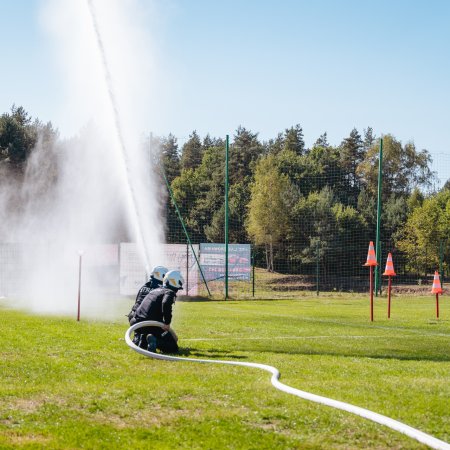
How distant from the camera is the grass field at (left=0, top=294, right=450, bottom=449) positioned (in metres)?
6.03

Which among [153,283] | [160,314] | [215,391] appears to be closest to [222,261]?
→ [153,283]

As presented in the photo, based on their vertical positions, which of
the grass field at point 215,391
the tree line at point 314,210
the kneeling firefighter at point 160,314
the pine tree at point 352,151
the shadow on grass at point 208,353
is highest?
the pine tree at point 352,151

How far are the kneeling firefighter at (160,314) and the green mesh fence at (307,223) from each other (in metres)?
20.8

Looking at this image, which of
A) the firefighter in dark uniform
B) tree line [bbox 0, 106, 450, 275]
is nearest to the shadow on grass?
the firefighter in dark uniform

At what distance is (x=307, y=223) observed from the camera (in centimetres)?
5200

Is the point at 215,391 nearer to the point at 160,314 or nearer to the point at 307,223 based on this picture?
the point at 160,314

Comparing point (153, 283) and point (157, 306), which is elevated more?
point (153, 283)

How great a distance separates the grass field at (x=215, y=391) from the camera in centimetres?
603

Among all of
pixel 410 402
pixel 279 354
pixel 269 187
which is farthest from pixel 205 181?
pixel 410 402

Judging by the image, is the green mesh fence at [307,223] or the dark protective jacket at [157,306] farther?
the green mesh fence at [307,223]

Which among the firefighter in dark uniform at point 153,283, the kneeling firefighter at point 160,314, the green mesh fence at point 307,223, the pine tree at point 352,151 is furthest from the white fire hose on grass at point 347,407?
the pine tree at point 352,151

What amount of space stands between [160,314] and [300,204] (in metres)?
41.8

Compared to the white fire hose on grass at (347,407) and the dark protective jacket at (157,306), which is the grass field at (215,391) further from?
the dark protective jacket at (157,306)

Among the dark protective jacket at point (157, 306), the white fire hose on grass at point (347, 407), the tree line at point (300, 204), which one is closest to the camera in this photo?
the white fire hose on grass at point (347, 407)
